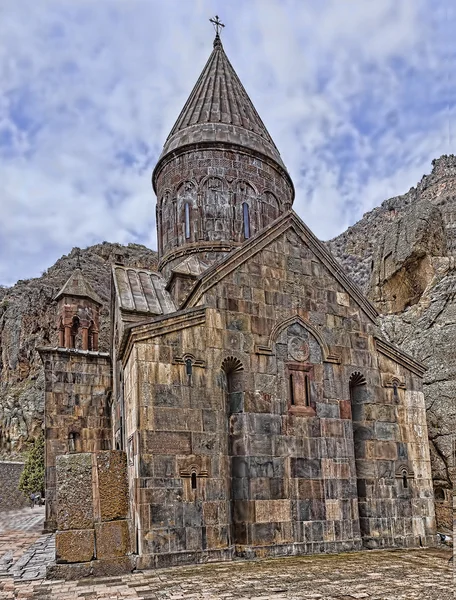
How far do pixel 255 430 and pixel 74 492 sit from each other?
285 centimetres

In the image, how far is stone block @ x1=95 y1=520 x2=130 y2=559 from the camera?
22.6 feet

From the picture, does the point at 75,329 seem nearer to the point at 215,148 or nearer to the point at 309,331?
the point at 215,148

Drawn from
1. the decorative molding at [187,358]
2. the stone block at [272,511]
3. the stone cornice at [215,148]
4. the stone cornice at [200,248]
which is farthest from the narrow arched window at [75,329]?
the stone block at [272,511]

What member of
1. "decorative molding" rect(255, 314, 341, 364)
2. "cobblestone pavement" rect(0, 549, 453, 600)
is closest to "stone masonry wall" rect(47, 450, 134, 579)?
"cobblestone pavement" rect(0, 549, 453, 600)

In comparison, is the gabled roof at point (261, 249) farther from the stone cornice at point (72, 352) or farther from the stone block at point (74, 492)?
the stone cornice at point (72, 352)

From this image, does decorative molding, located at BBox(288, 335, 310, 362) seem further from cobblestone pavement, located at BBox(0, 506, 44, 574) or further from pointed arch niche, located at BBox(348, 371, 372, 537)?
cobblestone pavement, located at BBox(0, 506, 44, 574)

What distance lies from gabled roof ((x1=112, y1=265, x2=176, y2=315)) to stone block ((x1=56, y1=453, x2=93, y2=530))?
171 inches

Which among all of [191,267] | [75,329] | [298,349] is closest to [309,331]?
[298,349]

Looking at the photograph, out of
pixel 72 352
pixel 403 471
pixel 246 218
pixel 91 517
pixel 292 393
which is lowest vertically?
pixel 91 517

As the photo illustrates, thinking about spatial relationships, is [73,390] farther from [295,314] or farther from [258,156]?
[258,156]

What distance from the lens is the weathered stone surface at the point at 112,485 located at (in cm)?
698

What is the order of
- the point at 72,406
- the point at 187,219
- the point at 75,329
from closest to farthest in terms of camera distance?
the point at 72,406, the point at 187,219, the point at 75,329

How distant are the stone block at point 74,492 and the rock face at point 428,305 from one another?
7891 mm

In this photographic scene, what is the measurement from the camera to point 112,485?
7.05 meters
